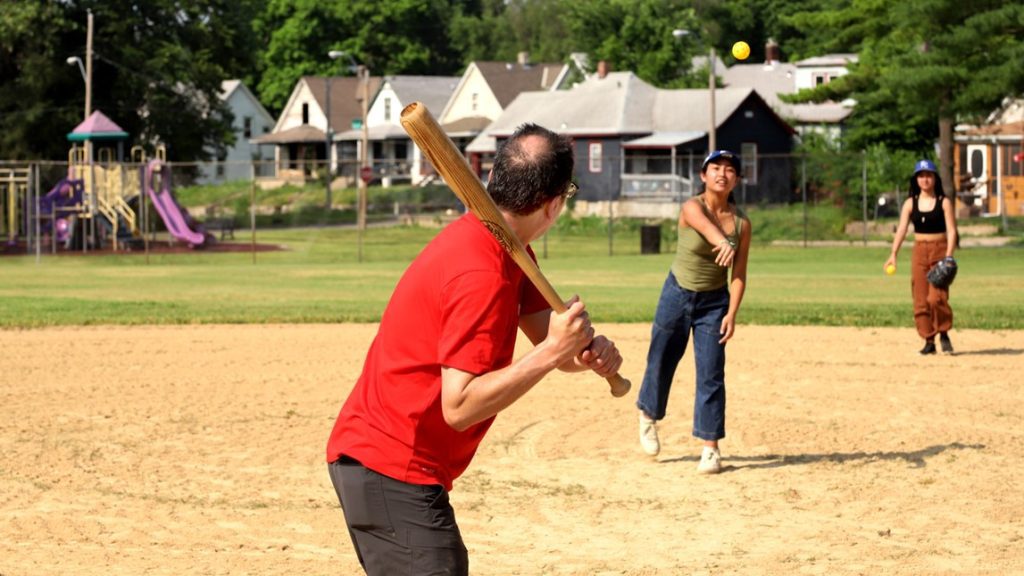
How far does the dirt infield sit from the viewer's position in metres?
7.44

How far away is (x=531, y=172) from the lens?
4.31 metres

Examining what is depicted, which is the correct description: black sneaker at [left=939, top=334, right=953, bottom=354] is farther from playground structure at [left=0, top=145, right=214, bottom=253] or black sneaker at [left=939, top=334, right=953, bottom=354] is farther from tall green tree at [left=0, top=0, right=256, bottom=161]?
tall green tree at [left=0, top=0, right=256, bottom=161]

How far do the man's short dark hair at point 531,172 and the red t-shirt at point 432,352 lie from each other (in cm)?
14

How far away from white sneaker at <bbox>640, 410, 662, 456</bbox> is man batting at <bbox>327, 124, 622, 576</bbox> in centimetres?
538

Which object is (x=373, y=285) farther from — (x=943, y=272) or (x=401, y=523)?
(x=401, y=523)

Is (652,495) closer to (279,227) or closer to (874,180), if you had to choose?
(874,180)

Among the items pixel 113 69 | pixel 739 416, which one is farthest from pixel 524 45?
pixel 739 416

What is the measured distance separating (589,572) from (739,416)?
4.90m

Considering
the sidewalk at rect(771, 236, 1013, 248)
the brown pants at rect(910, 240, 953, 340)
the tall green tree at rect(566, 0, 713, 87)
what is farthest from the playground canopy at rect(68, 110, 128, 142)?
the tall green tree at rect(566, 0, 713, 87)

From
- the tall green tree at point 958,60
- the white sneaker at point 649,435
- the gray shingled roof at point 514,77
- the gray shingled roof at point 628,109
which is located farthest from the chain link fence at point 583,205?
the white sneaker at point 649,435

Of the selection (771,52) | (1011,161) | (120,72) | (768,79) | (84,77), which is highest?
(771,52)

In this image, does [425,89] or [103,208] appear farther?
[425,89]

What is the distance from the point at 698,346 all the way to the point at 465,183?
18.4 ft

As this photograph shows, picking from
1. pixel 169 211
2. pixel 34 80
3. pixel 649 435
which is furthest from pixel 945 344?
pixel 34 80
